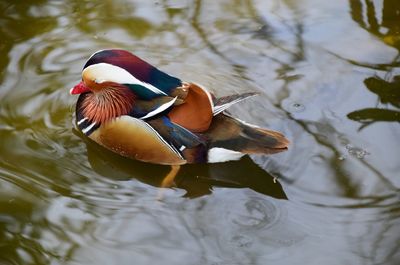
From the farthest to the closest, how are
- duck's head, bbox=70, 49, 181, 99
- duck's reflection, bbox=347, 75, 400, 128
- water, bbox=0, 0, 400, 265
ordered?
duck's reflection, bbox=347, 75, 400, 128 → duck's head, bbox=70, 49, 181, 99 → water, bbox=0, 0, 400, 265

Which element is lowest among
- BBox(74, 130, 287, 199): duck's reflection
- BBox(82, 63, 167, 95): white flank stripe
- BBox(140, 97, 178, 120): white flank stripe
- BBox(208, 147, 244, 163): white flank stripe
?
BBox(74, 130, 287, 199): duck's reflection

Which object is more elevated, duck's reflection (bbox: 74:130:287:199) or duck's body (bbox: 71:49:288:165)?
duck's body (bbox: 71:49:288:165)

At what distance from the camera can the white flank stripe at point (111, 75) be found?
3.98m

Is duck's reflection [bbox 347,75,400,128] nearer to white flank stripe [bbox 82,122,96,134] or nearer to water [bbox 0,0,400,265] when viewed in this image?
water [bbox 0,0,400,265]

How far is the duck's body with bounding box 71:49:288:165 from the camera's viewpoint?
12.9 ft

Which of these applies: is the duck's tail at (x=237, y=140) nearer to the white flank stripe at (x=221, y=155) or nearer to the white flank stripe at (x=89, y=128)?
the white flank stripe at (x=221, y=155)

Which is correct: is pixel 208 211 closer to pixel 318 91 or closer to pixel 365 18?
pixel 318 91

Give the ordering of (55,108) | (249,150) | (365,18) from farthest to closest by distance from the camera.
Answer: (365,18) → (55,108) → (249,150)

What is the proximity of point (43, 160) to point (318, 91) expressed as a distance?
73.9 inches

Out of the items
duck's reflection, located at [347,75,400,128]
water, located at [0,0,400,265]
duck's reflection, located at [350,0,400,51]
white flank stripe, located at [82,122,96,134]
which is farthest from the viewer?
duck's reflection, located at [350,0,400,51]

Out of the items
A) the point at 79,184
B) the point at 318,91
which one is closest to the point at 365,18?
the point at 318,91

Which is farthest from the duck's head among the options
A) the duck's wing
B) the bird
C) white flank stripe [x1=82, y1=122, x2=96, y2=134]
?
white flank stripe [x1=82, y1=122, x2=96, y2=134]

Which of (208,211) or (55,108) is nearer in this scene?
(208,211)

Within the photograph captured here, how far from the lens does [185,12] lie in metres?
5.45
